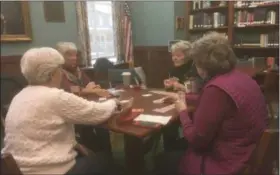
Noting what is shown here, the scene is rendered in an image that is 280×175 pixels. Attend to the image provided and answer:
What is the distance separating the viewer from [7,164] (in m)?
0.77

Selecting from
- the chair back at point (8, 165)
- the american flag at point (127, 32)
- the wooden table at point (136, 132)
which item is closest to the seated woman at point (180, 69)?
the wooden table at point (136, 132)

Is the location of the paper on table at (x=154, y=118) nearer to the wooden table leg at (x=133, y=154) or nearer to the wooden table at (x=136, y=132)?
the wooden table at (x=136, y=132)

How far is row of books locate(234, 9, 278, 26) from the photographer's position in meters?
3.23

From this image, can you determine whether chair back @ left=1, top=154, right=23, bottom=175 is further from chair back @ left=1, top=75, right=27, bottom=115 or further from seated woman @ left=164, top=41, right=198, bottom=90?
seated woman @ left=164, top=41, right=198, bottom=90

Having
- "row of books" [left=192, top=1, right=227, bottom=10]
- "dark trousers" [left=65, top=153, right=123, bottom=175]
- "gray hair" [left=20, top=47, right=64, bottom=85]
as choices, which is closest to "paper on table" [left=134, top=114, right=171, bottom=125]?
"dark trousers" [left=65, top=153, right=123, bottom=175]

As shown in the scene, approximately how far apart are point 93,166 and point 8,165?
50 cm

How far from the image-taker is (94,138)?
1.88 m

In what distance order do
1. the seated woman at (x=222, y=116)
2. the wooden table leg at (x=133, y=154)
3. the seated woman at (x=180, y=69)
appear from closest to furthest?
the seated woman at (x=222, y=116) < the wooden table leg at (x=133, y=154) < the seated woman at (x=180, y=69)

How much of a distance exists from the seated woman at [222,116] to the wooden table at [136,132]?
18 cm

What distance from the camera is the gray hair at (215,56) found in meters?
1.05

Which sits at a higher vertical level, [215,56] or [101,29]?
[101,29]

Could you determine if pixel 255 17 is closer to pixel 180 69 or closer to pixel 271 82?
pixel 271 82

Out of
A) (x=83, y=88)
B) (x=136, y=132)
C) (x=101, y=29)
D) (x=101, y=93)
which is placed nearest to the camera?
(x=136, y=132)

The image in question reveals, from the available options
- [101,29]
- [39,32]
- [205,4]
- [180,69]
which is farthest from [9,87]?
[205,4]
